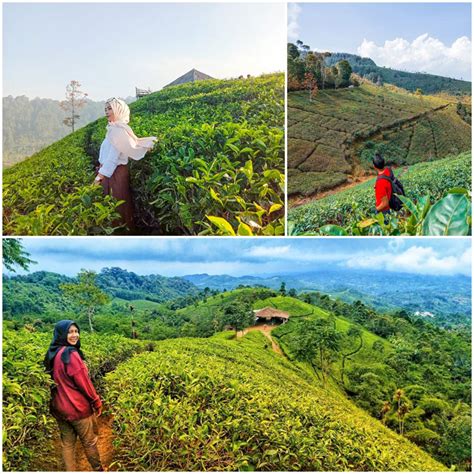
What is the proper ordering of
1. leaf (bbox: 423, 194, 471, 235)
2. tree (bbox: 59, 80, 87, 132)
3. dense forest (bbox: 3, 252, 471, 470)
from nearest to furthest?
1. dense forest (bbox: 3, 252, 471, 470)
2. leaf (bbox: 423, 194, 471, 235)
3. tree (bbox: 59, 80, 87, 132)

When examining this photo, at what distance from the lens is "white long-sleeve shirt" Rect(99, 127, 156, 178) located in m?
4.01

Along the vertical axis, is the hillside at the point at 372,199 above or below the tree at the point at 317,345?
above

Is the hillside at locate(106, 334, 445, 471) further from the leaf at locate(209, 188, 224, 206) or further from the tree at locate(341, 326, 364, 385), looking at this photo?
the leaf at locate(209, 188, 224, 206)

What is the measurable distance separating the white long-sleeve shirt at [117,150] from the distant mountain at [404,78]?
166 cm

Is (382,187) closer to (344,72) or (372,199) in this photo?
(372,199)

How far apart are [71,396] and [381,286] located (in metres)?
2.41

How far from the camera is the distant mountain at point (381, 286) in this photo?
14.0ft

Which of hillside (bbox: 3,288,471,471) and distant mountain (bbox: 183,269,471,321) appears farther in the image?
distant mountain (bbox: 183,269,471,321)

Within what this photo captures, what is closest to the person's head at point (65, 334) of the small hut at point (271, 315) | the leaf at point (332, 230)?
the small hut at point (271, 315)

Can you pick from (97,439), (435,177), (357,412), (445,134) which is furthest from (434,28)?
(97,439)

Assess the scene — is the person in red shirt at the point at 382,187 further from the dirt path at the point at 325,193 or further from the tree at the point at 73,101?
the tree at the point at 73,101

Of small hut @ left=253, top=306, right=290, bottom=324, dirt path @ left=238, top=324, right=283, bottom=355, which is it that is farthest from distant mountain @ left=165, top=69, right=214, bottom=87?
dirt path @ left=238, top=324, right=283, bottom=355

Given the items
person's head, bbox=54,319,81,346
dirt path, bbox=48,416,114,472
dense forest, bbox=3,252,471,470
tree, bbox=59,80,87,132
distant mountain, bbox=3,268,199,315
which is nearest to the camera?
person's head, bbox=54,319,81,346

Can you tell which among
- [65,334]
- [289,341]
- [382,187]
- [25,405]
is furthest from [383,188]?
[25,405]
